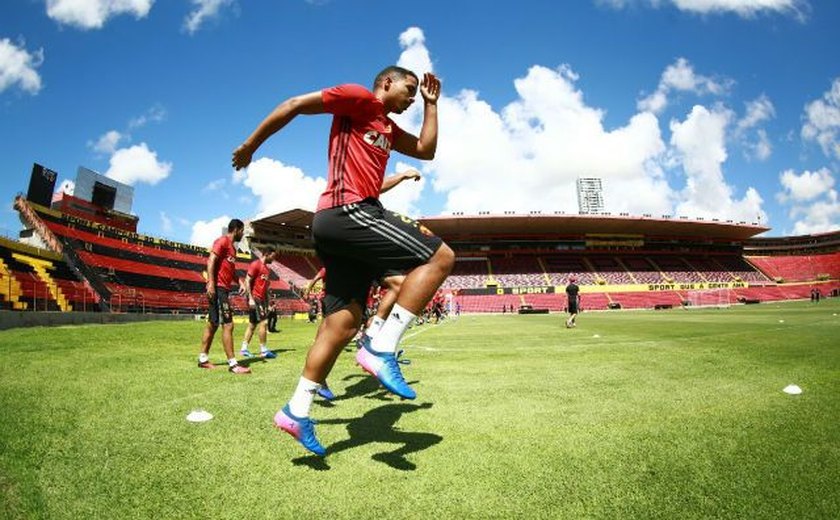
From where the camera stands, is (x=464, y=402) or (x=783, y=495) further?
(x=464, y=402)

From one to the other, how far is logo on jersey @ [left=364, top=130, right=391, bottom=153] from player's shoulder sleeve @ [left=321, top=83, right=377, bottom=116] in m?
0.15

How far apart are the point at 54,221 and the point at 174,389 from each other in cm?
4059

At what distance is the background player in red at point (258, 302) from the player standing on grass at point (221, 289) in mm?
1564

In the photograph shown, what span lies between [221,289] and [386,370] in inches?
213

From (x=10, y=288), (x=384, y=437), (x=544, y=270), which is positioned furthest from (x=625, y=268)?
(x=384, y=437)

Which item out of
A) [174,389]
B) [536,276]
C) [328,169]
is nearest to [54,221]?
[174,389]

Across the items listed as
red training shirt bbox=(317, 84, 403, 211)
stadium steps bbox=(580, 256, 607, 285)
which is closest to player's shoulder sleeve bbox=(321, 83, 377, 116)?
red training shirt bbox=(317, 84, 403, 211)

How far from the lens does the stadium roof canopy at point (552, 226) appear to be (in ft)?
190

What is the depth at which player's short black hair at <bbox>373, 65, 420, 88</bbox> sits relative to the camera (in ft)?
10.2

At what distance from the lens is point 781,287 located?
60.9m

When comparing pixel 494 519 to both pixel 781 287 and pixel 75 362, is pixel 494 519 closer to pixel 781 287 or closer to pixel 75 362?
pixel 75 362

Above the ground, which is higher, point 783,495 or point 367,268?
point 367,268

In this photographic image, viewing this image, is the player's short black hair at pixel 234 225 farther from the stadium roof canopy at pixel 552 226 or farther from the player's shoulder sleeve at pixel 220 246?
the stadium roof canopy at pixel 552 226

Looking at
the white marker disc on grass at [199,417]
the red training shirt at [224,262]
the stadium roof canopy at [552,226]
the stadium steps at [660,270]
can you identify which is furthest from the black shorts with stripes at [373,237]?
the stadium steps at [660,270]
